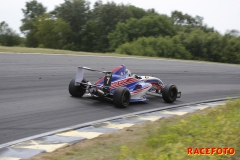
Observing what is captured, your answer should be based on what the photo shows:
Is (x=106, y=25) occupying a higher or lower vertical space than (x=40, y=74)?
higher

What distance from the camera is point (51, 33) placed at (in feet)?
195

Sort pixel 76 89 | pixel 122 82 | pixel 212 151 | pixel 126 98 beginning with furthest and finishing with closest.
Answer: pixel 76 89 < pixel 122 82 < pixel 126 98 < pixel 212 151

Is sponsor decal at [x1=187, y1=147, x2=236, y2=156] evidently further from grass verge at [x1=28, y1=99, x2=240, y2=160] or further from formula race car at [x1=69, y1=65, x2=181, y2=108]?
formula race car at [x1=69, y1=65, x2=181, y2=108]

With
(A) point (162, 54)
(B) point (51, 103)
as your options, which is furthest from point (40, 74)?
(A) point (162, 54)

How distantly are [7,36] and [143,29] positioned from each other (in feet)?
69.9

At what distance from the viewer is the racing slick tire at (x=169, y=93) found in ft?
35.1

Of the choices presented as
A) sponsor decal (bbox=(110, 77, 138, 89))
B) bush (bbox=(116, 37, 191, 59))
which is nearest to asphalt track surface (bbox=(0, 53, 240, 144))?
sponsor decal (bbox=(110, 77, 138, 89))

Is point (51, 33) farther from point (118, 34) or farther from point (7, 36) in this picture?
point (118, 34)

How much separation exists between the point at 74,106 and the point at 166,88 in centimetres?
301

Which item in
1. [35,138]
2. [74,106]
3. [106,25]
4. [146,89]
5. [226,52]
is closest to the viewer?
[35,138]

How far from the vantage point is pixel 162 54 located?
4247cm

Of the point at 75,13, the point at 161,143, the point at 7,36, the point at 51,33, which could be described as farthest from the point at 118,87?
the point at 75,13

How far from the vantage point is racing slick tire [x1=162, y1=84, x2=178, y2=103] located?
35.1ft

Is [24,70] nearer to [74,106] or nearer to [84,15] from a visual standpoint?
[74,106]
